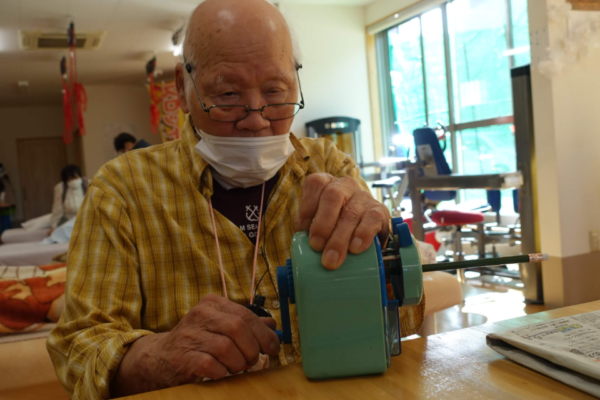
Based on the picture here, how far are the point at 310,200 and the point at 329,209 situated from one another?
0.19ft

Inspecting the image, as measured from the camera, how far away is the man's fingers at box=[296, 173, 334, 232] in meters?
0.68

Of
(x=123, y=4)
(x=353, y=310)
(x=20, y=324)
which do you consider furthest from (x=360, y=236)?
(x=123, y=4)

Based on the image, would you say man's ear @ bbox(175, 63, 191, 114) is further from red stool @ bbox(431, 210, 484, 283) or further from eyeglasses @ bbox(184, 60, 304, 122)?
red stool @ bbox(431, 210, 484, 283)

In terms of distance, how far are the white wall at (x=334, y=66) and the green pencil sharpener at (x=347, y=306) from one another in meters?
5.52

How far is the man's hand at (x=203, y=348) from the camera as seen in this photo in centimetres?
66

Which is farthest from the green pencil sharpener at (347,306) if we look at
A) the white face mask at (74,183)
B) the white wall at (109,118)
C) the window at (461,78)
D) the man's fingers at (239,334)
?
the white wall at (109,118)

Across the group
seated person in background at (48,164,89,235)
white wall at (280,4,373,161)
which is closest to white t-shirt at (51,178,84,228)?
seated person in background at (48,164,89,235)

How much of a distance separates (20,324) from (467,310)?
99.4 inches

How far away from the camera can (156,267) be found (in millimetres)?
950

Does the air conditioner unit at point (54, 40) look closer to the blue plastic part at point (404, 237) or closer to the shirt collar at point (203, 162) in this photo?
the shirt collar at point (203, 162)

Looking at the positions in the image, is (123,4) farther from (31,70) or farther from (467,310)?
(467,310)

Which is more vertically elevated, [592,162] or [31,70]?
[31,70]

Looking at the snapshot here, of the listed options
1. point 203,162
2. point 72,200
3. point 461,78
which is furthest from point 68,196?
point 203,162

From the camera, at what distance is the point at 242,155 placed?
1022mm
